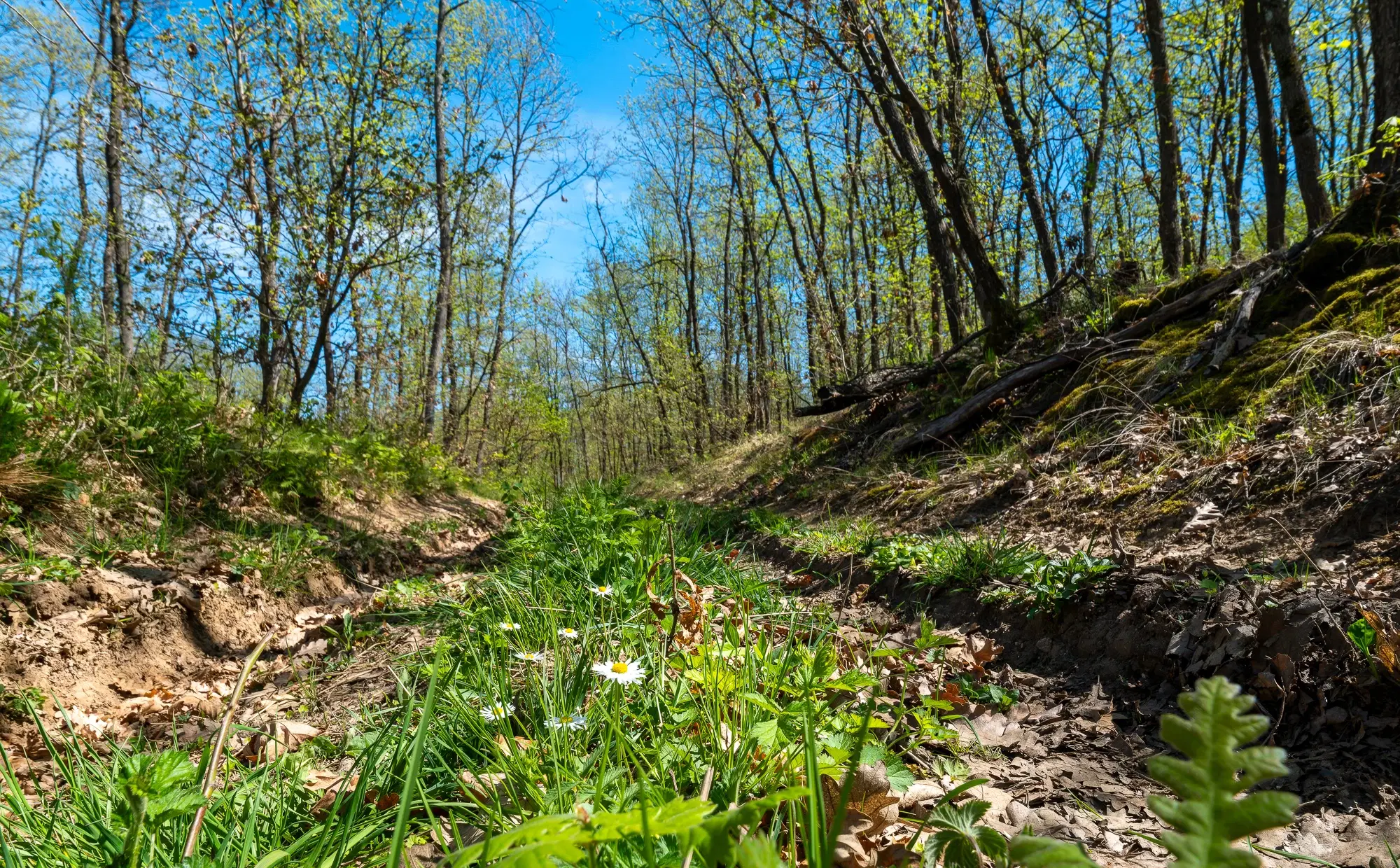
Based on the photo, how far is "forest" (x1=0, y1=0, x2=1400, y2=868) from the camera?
133 cm

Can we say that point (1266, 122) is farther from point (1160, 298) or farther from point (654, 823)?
point (654, 823)

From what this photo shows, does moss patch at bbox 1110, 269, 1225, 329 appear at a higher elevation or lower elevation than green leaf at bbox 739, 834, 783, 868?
higher

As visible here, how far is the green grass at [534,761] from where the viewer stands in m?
1.09

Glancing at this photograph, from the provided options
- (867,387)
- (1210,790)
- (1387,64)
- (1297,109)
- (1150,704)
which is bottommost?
→ (1150,704)

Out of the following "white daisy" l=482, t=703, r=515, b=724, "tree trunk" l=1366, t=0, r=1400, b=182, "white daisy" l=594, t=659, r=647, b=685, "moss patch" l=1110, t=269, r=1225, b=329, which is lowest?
"white daisy" l=482, t=703, r=515, b=724

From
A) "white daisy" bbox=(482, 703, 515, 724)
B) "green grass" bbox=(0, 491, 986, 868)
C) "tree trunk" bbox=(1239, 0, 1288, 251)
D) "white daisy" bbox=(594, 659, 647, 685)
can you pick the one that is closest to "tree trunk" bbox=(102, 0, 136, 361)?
"green grass" bbox=(0, 491, 986, 868)

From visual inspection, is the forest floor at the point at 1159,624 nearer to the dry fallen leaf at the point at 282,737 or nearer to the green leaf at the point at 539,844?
the green leaf at the point at 539,844

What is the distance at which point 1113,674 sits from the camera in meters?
2.22

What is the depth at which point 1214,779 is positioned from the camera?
49 cm

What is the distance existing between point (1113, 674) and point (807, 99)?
750cm

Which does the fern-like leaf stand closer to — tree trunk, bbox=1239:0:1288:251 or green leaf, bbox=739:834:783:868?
green leaf, bbox=739:834:783:868

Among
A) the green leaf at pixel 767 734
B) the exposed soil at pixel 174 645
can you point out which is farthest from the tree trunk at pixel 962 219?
the green leaf at pixel 767 734

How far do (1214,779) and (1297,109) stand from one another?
8.35 meters

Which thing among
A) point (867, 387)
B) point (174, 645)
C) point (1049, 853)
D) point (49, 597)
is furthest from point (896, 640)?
point (867, 387)
